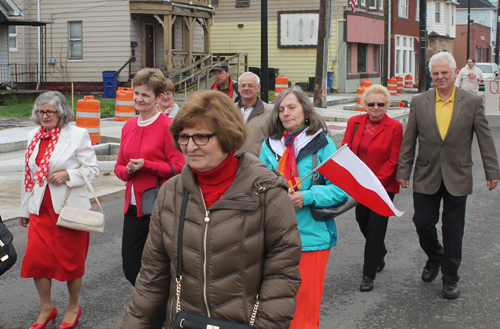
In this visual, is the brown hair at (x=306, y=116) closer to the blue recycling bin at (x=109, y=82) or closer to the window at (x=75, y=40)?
the blue recycling bin at (x=109, y=82)

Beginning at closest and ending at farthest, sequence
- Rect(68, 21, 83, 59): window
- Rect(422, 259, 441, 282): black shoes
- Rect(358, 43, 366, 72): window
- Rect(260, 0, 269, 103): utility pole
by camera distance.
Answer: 1. Rect(422, 259, 441, 282): black shoes
2. Rect(260, 0, 269, 103): utility pole
3. Rect(68, 21, 83, 59): window
4. Rect(358, 43, 366, 72): window

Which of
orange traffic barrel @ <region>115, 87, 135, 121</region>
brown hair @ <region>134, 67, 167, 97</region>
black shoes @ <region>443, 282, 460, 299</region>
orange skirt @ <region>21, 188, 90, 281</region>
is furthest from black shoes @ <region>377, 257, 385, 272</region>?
orange traffic barrel @ <region>115, 87, 135, 121</region>

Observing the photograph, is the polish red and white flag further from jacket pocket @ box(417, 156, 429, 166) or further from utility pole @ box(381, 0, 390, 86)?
utility pole @ box(381, 0, 390, 86)

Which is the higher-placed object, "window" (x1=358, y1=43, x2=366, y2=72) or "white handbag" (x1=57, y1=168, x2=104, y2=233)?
"window" (x1=358, y1=43, x2=366, y2=72)

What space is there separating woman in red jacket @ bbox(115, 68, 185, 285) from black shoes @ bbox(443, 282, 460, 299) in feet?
8.26

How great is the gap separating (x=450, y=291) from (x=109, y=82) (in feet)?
75.2

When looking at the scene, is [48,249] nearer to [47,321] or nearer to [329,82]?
[47,321]

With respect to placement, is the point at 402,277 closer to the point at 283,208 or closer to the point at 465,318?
the point at 465,318

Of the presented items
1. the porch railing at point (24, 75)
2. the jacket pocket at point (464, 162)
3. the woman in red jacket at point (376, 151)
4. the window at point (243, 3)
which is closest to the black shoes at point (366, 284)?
the woman in red jacket at point (376, 151)

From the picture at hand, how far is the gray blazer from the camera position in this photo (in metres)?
5.03

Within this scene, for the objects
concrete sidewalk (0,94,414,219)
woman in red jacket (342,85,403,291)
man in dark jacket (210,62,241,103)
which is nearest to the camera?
woman in red jacket (342,85,403,291)

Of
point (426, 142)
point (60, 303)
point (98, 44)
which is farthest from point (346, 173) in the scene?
point (98, 44)

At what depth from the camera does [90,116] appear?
12758 mm

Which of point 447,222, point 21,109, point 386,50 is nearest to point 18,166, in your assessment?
point 447,222
